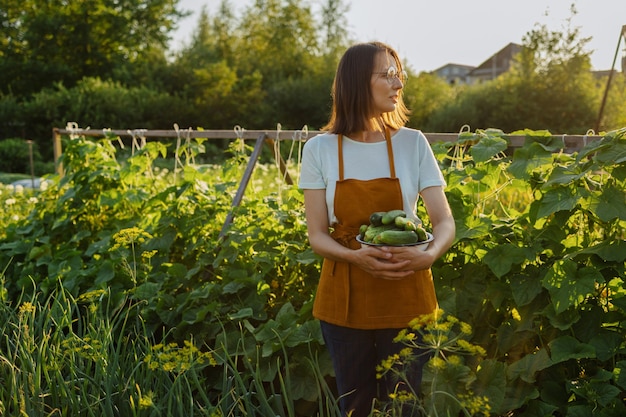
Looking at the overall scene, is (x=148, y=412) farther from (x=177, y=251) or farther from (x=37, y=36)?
(x=37, y=36)

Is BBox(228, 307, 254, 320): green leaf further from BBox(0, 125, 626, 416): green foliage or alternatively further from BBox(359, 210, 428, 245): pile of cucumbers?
BBox(359, 210, 428, 245): pile of cucumbers

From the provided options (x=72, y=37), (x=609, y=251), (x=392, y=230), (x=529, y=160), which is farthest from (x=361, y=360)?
(x=72, y=37)

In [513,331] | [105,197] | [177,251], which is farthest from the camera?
[105,197]

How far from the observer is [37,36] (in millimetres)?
28859

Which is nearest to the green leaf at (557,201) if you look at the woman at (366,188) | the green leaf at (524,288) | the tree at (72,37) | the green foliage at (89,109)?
the green leaf at (524,288)

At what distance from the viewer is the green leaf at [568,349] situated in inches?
105

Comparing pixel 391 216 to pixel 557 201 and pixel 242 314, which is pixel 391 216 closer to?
pixel 557 201

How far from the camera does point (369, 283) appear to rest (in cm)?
222

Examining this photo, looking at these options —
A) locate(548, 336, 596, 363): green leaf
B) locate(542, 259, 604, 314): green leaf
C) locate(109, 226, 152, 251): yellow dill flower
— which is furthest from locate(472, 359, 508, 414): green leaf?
locate(109, 226, 152, 251): yellow dill flower

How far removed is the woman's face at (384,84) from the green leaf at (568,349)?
3.98 feet

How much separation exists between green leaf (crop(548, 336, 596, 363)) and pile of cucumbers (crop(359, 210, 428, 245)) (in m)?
0.99

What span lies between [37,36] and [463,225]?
1151 inches

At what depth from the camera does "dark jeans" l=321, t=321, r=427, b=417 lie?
2279 mm

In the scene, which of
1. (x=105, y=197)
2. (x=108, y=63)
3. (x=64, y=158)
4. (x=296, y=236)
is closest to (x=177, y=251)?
(x=105, y=197)
